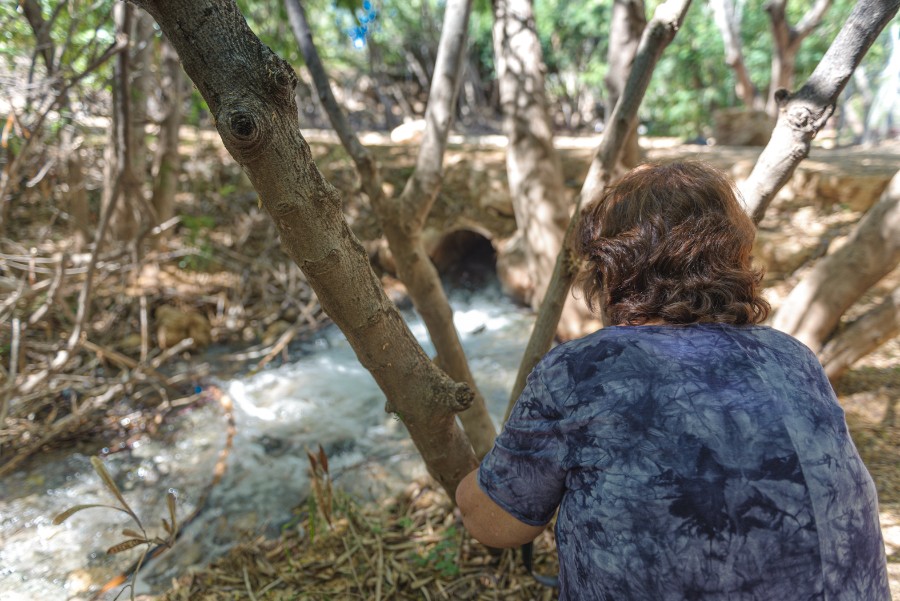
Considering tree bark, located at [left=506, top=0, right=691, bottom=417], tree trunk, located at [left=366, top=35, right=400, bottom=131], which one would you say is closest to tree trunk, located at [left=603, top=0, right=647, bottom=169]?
tree bark, located at [left=506, top=0, right=691, bottom=417]

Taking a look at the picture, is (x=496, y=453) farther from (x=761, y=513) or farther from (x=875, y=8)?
(x=875, y=8)

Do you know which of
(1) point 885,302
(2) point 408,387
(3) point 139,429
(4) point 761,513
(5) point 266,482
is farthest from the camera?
(3) point 139,429

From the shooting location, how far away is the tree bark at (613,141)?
164 cm

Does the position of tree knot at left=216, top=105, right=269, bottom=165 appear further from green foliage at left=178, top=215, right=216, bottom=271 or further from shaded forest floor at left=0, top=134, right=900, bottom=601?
green foliage at left=178, top=215, right=216, bottom=271

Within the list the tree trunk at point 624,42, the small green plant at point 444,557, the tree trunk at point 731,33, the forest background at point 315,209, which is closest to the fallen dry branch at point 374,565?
the small green plant at point 444,557

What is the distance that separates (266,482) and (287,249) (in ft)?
8.60

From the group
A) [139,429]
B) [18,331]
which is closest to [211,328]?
[139,429]

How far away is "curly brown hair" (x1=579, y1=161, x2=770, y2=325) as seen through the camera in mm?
1082

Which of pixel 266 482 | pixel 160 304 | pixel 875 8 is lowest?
pixel 266 482

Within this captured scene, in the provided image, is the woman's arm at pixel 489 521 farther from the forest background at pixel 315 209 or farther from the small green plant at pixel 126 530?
the small green plant at pixel 126 530

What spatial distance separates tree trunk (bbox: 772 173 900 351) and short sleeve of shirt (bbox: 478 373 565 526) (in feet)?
→ 8.38

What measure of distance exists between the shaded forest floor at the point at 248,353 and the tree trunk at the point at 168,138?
1.42 ft

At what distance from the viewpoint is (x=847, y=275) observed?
2785 mm

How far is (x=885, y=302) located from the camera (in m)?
2.89
